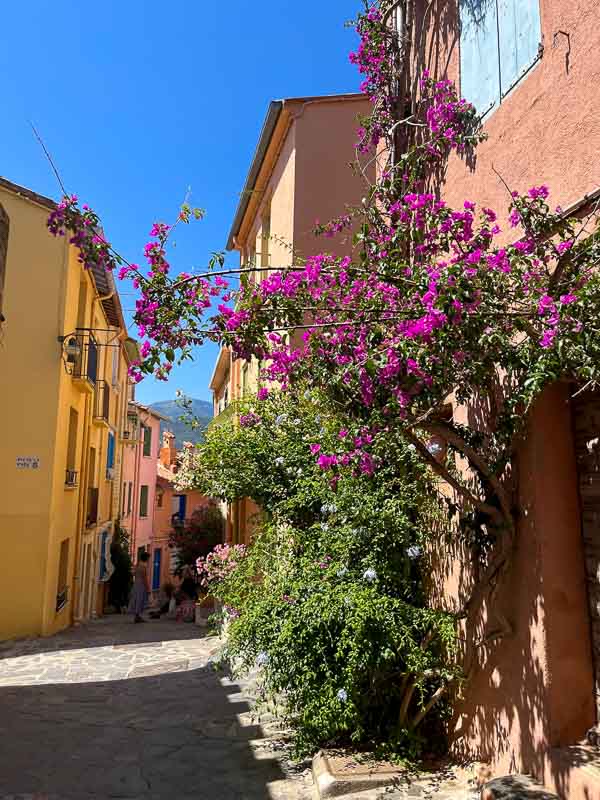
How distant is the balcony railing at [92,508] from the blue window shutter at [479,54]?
14.9 meters

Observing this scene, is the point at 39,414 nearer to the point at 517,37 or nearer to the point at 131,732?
the point at 131,732

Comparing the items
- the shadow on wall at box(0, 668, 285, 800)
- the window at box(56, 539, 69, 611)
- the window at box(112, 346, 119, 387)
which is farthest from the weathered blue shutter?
the shadow on wall at box(0, 668, 285, 800)

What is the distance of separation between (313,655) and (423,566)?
4.82 ft

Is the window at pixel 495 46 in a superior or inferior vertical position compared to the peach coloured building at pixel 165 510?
superior

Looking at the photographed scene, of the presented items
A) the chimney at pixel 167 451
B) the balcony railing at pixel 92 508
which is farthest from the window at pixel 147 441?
the balcony railing at pixel 92 508

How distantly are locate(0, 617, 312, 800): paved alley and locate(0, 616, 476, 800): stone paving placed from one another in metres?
0.01

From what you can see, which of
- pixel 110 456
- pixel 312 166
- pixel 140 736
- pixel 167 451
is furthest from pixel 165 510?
pixel 140 736

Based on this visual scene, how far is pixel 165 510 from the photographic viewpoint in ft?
126

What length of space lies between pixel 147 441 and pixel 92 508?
55.1 feet

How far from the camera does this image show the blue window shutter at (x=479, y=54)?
5.26m

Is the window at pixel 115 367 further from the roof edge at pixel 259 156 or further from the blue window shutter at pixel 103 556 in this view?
the roof edge at pixel 259 156

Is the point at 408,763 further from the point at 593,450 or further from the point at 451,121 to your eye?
the point at 451,121

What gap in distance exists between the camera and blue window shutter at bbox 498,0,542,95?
15.5 ft

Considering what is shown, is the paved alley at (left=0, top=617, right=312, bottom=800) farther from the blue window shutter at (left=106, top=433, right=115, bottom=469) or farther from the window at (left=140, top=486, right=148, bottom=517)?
the window at (left=140, top=486, right=148, bottom=517)
